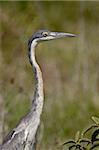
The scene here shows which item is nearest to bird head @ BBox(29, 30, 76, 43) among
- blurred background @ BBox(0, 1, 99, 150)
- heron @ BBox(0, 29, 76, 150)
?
heron @ BBox(0, 29, 76, 150)

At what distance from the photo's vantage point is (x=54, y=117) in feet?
31.1

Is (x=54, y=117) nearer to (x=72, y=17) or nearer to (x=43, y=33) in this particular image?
(x=43, y=33)

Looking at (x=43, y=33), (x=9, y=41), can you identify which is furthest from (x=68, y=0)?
(x=43, y=33)

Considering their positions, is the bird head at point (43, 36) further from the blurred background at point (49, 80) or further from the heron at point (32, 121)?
the blurred background at point (49, 80)

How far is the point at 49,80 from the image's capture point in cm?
1218

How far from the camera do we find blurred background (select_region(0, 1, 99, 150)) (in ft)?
28.2

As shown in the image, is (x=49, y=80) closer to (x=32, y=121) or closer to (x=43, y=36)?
(x=43, y=36)

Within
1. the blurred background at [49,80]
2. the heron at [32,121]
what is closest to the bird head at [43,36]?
the heron at [32,121]

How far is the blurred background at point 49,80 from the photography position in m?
8.60

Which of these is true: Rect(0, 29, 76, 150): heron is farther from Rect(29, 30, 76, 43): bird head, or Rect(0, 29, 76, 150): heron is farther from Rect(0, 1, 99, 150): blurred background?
Rect(0, 1, 99, 150): blurred background

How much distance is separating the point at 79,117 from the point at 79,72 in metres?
1.53

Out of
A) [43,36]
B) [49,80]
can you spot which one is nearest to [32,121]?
[43,36]

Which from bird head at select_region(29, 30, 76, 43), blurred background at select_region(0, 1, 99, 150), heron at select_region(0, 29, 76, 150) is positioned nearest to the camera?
heron at select_region(0, 29, 76, 150)

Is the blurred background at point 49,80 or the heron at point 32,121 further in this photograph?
the blurred background at point 49,80
